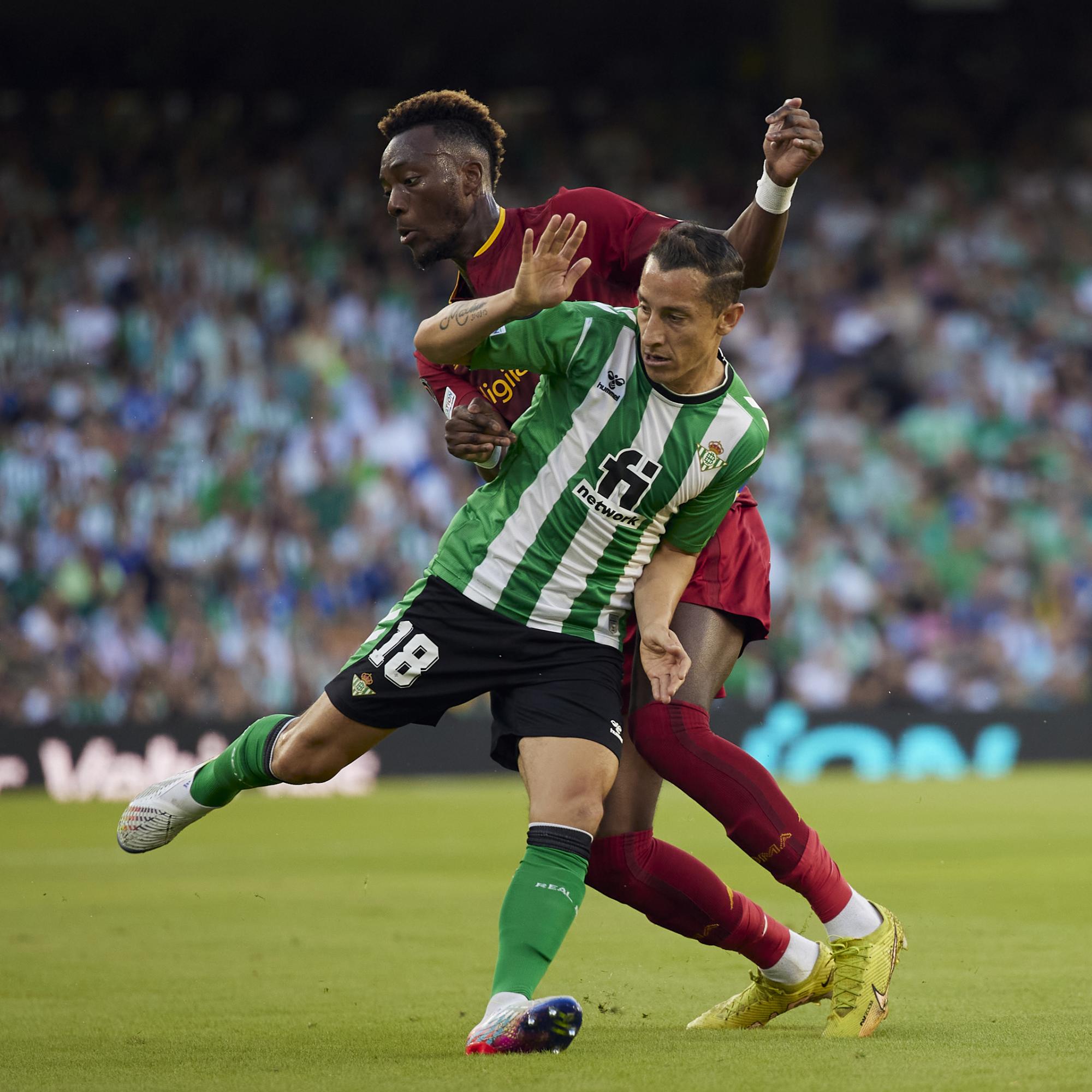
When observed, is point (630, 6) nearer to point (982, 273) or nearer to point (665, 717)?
point (982, 273)

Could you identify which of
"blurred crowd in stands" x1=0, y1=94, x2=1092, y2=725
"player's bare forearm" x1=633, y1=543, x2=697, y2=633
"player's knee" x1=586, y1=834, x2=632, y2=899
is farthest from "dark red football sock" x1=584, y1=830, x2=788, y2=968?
"blurred crowd in stands" x1=0, y1=94, x2=1092, y2=725

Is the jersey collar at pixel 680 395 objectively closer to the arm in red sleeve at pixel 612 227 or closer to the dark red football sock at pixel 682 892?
the arm in red sleeve at pixel 612 227

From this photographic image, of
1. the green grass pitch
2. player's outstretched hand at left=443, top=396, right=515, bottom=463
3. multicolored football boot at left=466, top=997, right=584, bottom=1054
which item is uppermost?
player's outstretched hand at left=443, top=396, right=515, bottom=463

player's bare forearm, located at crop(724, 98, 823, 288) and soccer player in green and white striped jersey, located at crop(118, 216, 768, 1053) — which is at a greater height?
player's bare forearm, located at crop(724, 98, 823, 288)

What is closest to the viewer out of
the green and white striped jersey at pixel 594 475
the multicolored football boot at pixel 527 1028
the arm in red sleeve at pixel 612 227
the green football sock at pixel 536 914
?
the multicolored football boot at pixel 527 1028

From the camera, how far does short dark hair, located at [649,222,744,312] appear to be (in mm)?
4250

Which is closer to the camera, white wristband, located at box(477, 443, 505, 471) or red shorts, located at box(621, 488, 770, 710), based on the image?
white wristband, located at box(477, 443, 505, 471)

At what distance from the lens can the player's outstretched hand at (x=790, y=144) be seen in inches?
182

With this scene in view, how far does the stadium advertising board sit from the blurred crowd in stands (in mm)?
356

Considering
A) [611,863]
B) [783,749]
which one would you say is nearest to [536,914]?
[611,863]

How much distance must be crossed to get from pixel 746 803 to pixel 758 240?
1530 mm

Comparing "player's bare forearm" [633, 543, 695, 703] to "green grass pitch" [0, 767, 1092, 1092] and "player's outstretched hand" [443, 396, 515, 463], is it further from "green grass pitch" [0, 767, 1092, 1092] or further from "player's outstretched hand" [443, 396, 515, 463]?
"green grass pitch" [0, 767, 1092, 1092]

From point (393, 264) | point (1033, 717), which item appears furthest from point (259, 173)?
point (1033, 717)

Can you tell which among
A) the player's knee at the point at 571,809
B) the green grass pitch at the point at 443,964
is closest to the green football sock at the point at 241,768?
the green grass pitch at the point at 443,964
